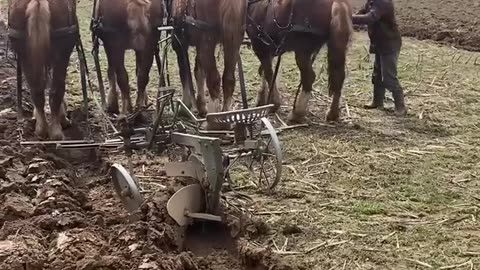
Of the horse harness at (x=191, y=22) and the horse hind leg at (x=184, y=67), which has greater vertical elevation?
the horse harness at (x=191, y=22)

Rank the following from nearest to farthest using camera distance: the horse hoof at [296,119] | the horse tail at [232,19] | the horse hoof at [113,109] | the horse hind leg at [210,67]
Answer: the horse tail at [232,19], the horse hind leg at [210,67], the horse hoof at [296,119], the horse hoof at [113,109]

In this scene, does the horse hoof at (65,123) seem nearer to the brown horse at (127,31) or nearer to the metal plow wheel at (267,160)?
the brown horse at (127,31)

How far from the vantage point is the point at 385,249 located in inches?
200

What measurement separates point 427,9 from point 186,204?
12559mm

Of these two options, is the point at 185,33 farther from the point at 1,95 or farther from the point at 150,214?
the point at 150,214

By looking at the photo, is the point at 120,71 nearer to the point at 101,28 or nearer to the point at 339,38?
the point at 101,28

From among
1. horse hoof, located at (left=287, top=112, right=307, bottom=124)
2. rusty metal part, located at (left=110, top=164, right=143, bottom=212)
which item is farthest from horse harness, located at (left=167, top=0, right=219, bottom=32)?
rusty metal part, located at (left=110, top=164, right=143, bottom=212)

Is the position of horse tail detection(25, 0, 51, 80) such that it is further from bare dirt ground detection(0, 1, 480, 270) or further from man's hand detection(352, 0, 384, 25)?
man's hand detection(352, 0, 384, 25)

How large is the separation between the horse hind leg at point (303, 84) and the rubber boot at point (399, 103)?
1128 mm

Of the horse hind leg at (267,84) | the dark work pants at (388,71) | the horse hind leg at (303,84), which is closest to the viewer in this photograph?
the horse hind leg at (303,84)

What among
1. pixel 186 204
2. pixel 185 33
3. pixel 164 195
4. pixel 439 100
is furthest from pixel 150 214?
pixel 439 100

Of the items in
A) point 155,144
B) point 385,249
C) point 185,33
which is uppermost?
point 185,33

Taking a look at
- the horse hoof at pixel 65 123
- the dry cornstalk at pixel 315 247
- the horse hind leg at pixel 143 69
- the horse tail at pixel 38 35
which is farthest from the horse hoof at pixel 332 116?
the dry cornstalk at pixel 315 247

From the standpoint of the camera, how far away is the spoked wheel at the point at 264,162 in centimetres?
578
